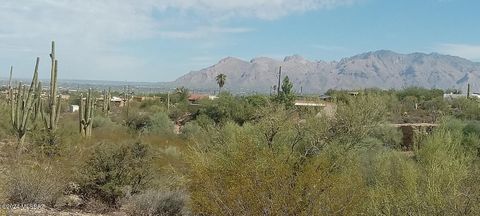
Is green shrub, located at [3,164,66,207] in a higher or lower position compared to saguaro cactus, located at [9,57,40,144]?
lower

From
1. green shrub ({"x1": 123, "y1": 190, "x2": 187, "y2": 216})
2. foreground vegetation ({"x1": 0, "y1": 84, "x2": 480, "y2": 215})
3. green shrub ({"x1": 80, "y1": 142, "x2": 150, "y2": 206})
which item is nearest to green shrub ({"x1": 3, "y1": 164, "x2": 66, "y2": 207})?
foreground vegetation ({"x1": 0, "y1": 84, "x2": 480, "y2": 215})

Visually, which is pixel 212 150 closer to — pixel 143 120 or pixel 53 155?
pixel 53 155

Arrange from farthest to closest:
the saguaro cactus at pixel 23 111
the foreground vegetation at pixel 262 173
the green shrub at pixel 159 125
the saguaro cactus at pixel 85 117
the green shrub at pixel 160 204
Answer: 1. the green shrub at pixel 159 125
2. the saguaro cactus at pixel 85 117
3. the saguaro cactus at pixel 23 111
4. the green shrub at pixel 160 204
5. the foreground vegetation at pixel 262 173

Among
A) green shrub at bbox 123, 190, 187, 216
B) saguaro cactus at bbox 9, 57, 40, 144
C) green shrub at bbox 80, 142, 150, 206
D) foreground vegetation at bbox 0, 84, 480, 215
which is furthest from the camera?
saguaro cactus at bbox 9, 57, 40, 144

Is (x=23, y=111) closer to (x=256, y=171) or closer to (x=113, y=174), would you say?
(x=113, y=174)

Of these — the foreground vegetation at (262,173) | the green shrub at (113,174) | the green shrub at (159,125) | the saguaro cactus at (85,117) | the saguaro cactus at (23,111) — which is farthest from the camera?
the green shrub at (159,125)

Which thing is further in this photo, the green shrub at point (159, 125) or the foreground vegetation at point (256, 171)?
the green shrub at point (159, 125)

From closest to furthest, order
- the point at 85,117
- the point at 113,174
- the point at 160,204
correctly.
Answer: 1. the point at 160,204
2. the point at 113,174
3. the point at 85,117

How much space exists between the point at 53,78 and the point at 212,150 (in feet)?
37.3

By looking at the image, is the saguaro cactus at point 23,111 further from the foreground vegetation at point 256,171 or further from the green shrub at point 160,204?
the green shrub at point 160,204

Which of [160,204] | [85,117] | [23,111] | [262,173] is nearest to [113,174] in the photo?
[160,204]

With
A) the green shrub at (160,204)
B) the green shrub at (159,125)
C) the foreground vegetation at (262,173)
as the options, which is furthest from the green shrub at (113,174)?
the green shrub at (159,125)

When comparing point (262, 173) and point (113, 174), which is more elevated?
point (262, 173)

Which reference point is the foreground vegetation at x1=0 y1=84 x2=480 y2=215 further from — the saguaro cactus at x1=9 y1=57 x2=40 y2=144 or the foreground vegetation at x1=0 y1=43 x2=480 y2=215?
the saguaro cactus at x1=9 y1=57 x2=40 y2=144
